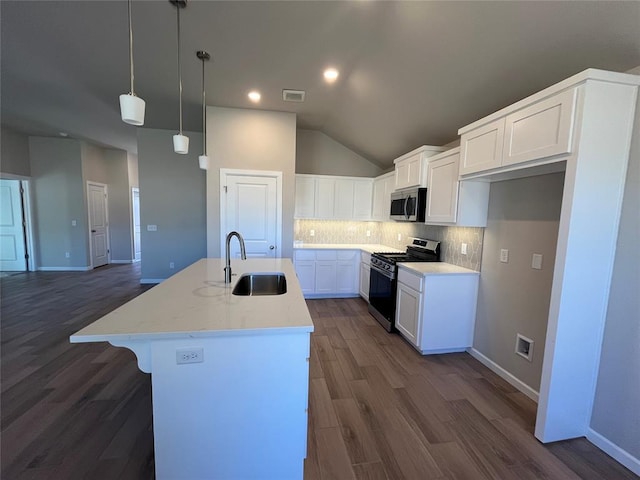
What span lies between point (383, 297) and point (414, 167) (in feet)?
5.66

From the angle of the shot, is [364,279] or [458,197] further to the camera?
[364,279]

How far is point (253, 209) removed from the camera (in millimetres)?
3977

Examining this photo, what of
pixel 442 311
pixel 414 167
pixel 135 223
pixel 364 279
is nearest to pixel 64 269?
pixel 135 223

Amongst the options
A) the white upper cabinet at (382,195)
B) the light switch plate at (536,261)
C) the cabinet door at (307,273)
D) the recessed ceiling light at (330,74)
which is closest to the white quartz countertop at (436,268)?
the light switch plate at (536,261)

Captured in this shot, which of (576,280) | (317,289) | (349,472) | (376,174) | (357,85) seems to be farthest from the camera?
(376,174)

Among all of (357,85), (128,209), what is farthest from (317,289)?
(128,209)

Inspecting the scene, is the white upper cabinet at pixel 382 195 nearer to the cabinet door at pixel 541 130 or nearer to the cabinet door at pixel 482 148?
the cabinet door at pixel 482 148

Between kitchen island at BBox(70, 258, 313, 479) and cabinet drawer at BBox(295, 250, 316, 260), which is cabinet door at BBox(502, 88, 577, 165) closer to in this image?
kitchen island at BBox(70, 258, 313, 479)

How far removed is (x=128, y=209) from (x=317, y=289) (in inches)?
239

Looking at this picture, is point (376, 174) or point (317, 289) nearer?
point (317, 289)

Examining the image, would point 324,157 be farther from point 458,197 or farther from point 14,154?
point 14,154

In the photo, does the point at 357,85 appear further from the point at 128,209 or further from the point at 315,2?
the point at 128,209

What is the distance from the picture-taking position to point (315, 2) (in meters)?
1.96

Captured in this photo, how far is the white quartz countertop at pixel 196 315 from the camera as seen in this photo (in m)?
1.17
